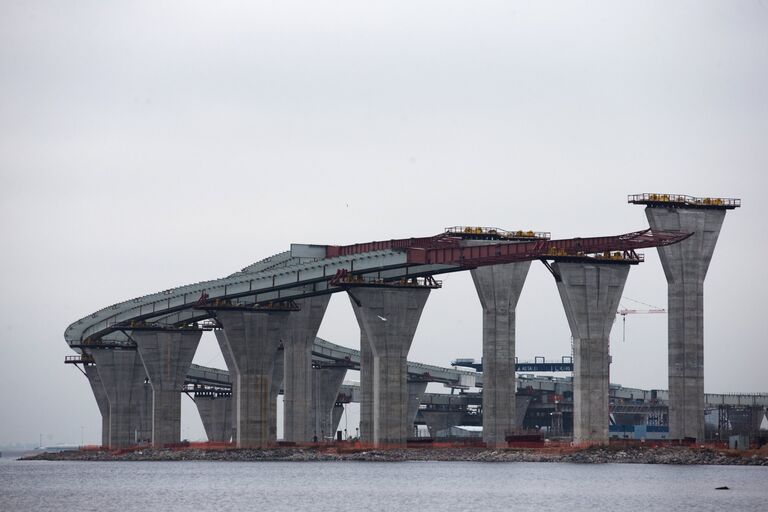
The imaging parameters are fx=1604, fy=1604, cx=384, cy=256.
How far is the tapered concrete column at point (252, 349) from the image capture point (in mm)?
156375

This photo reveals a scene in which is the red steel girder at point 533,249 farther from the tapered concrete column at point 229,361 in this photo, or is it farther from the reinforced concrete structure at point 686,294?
the tapered concrete column at point 229,361

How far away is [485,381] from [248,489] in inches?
1688

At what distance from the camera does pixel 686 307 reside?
471 feet

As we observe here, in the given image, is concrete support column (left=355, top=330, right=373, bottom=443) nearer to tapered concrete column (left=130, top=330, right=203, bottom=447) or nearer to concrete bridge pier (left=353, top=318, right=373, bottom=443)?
concrete bridge pier (left=353, top=318, right=373, bottom=443)

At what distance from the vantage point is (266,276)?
153 m

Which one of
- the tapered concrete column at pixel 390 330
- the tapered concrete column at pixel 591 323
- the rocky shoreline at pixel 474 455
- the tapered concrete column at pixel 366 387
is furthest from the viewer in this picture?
the tapered concrete column at pixel 366 387

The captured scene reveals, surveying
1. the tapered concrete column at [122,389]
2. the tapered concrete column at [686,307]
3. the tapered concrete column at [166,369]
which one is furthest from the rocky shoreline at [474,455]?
the tapered concrete column at [122,389]

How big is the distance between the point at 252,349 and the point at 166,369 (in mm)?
20342

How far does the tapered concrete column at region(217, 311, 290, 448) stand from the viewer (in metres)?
156

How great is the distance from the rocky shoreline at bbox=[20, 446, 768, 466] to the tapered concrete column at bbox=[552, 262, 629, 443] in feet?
10.1

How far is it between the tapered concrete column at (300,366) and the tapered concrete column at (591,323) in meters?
42.3

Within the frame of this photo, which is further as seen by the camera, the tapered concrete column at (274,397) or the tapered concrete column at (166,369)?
the tapered concrete column at (166,369)

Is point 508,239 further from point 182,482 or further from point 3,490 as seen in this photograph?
point 3,490

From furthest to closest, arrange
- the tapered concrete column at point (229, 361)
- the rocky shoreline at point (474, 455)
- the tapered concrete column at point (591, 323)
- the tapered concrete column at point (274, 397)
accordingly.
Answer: the tapered concrete column at point (229, 361) < the tapered concrete column at point (274, 397) < the tapered concrete column at point (591, 323) < the rocky shoreline at point (474, 455)
